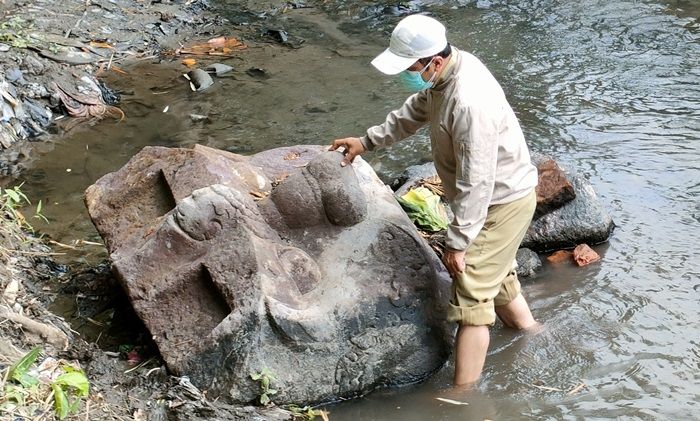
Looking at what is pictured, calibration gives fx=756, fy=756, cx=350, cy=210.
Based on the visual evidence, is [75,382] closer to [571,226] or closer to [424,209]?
[424,209]

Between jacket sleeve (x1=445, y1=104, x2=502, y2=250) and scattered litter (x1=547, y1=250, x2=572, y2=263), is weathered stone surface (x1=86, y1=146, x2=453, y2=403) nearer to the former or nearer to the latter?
jacket sleeve (x1=445, y1=104, x2=502, y2=250)

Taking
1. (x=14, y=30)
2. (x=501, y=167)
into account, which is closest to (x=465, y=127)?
(x=501, y=167)

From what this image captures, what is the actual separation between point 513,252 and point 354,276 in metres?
0.91

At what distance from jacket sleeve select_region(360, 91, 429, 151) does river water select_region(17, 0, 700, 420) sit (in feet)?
4.70

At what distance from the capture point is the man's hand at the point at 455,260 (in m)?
3.96

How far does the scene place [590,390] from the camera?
4.30 m

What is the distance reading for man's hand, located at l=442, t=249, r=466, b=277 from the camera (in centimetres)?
396

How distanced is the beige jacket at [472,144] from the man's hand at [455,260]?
0.15ft

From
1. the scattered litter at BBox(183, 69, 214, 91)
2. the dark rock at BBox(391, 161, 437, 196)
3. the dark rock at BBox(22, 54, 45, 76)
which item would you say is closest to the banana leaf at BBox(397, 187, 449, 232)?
the dark rock at BBox(391, 161, 437, 196)

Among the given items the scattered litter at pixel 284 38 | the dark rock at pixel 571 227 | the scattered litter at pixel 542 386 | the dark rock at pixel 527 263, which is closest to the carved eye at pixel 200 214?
the scattered litter at pixel 542 386

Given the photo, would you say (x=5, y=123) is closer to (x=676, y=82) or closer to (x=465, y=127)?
(x=465, y=127)

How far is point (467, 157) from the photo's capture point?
12.3 ft

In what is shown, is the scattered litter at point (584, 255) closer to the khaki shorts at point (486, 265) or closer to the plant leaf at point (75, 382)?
the khaki shorts at point (486, 265)

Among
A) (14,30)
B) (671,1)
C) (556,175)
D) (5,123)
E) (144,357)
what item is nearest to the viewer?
(144,357)
